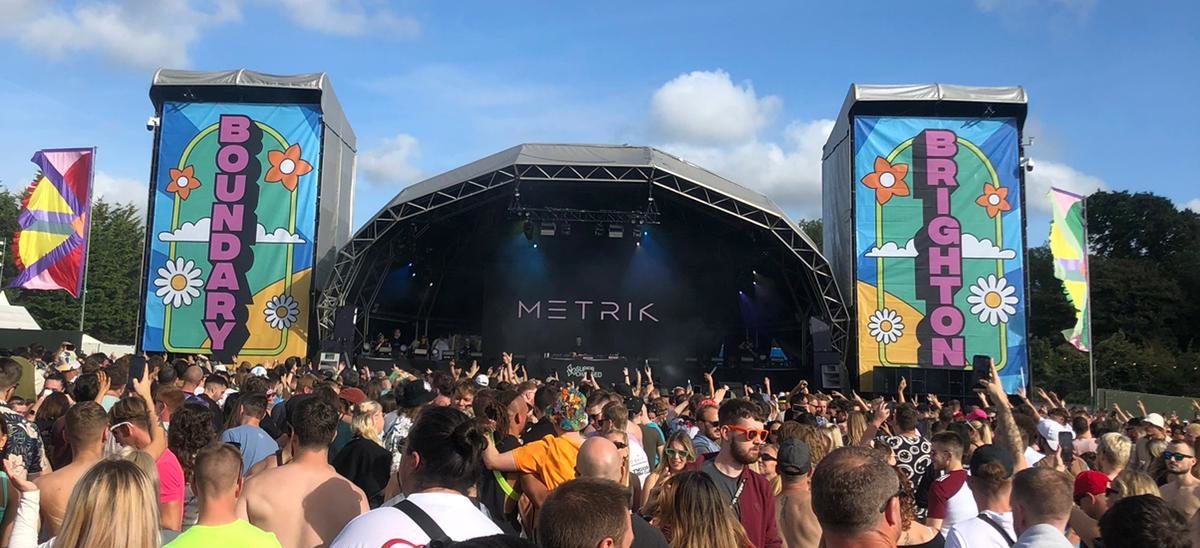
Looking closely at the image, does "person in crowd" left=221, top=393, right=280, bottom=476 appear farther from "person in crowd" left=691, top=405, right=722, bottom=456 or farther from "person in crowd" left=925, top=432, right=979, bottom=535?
"person in crowd" left=925, top=432, right=979, bottom=535

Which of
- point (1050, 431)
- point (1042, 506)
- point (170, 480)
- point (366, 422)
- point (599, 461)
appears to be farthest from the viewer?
point (1050, 431)

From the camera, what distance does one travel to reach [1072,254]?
18594mm

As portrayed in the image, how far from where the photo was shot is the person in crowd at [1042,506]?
295cm

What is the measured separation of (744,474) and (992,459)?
3.44 feet

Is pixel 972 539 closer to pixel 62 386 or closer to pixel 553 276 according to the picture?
pixel 62 386

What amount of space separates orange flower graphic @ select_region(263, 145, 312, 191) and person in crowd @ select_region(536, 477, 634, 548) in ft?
60.6

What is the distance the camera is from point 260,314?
1880 centimetres

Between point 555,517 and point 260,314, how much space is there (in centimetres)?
1807

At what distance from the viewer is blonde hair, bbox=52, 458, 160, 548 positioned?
2.31 meters

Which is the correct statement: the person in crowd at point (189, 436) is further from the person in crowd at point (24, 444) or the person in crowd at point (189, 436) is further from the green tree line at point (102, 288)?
the green tree line at point (102, 288)

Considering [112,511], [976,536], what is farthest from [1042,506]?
[112,511]

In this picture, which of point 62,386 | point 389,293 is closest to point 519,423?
point 62,386

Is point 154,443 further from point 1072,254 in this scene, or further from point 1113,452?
point 1072,254

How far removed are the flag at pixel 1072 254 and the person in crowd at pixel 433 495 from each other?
18393mm
